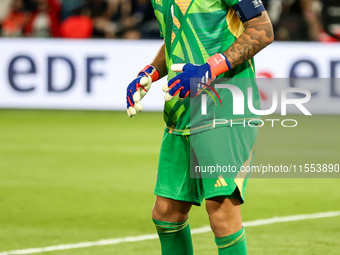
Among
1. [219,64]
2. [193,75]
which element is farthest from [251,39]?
[193,75]

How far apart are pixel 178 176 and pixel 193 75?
57cm

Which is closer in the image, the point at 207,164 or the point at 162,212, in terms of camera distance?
the point at 207,164

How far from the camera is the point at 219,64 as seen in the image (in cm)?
296

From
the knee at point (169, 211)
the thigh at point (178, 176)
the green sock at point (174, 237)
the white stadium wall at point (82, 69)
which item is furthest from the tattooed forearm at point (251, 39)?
the white stadium wall at point (82, 69)

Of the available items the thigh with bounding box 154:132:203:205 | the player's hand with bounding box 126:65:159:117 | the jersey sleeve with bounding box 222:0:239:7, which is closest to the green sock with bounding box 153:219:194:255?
the thigh with bounding box 154:132:203:205

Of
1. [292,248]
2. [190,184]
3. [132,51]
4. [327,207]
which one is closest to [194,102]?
[190,184]

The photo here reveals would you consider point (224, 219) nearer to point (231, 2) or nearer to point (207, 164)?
point (207, 164)

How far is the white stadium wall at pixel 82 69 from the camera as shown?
37.1 ft

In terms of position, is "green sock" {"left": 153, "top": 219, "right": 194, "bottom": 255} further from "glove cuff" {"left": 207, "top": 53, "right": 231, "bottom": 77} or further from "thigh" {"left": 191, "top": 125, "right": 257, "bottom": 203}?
"glove cuff" {"left": 207, "top": 53, "right": 231, "bottom": 77}

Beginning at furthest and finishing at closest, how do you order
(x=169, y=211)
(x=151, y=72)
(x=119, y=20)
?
(x=119, y=20), (x=151, y=72), (x=169, y=211)

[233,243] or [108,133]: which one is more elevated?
[233,243]

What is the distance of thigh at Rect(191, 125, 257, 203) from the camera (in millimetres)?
3021

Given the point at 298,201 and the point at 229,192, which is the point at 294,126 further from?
the point at 229,192

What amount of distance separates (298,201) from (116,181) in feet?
6.60
